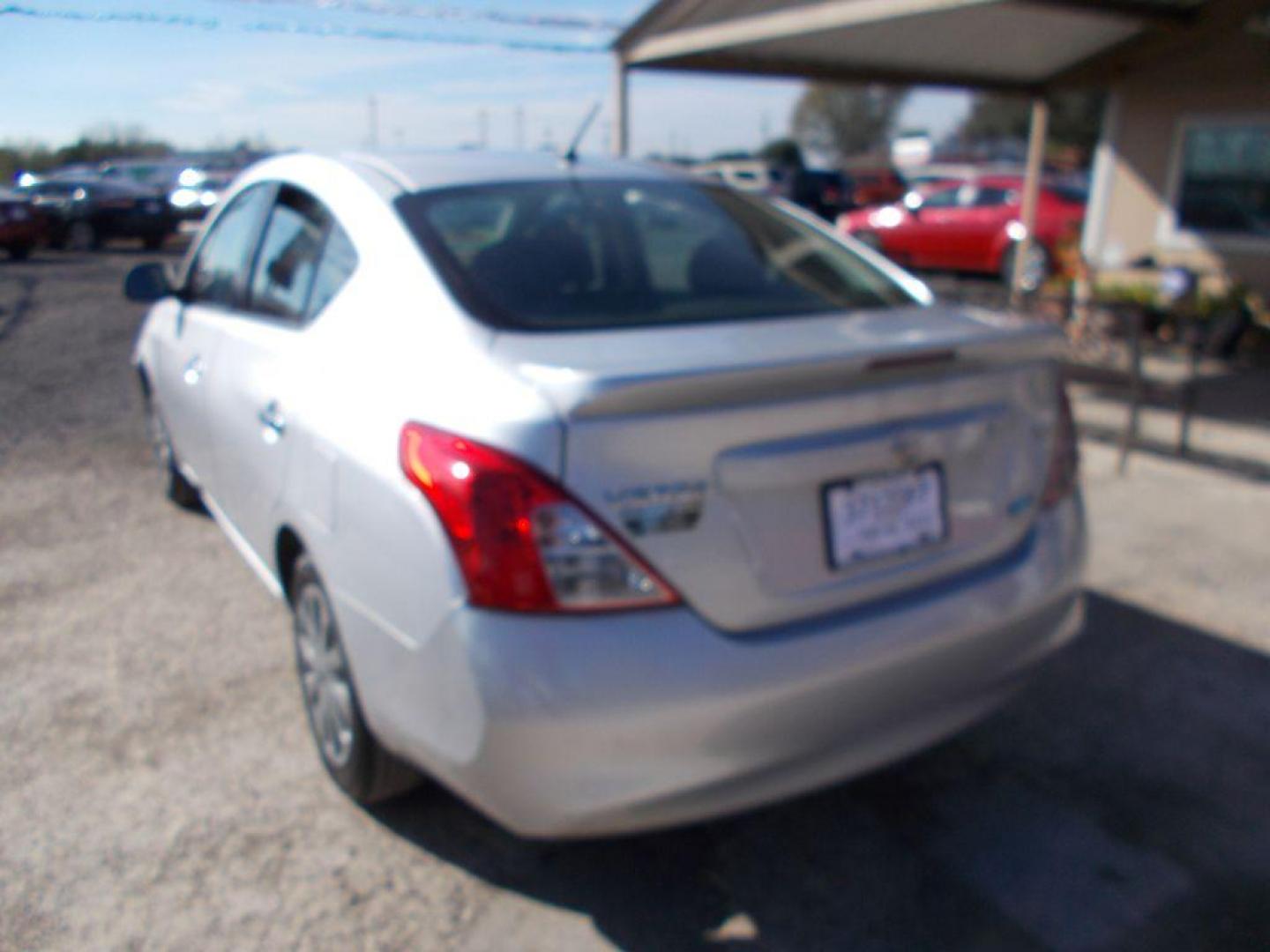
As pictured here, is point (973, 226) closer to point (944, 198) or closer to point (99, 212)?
point (944, 198)

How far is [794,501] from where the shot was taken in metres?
2.03

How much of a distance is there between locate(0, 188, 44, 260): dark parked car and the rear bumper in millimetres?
1707

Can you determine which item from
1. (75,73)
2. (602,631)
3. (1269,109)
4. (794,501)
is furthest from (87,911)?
(1269,109)

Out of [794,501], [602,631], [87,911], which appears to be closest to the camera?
[602,631]

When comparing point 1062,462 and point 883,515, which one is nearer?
point 883,515

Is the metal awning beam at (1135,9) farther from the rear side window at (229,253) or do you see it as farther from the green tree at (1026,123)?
the green tree at (1026,123)

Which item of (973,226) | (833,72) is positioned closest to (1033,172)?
(833,72)

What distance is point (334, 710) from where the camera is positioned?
8.47 ft

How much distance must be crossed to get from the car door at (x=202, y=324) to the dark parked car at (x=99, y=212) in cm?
34

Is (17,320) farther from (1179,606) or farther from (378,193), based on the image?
(1179,606)

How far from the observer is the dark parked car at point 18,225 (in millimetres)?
2770

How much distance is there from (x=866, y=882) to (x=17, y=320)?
107 inches

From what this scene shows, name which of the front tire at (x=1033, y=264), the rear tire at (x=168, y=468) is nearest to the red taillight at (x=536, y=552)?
the rear tire at (x=168, y=468)

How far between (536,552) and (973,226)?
14831 mm
